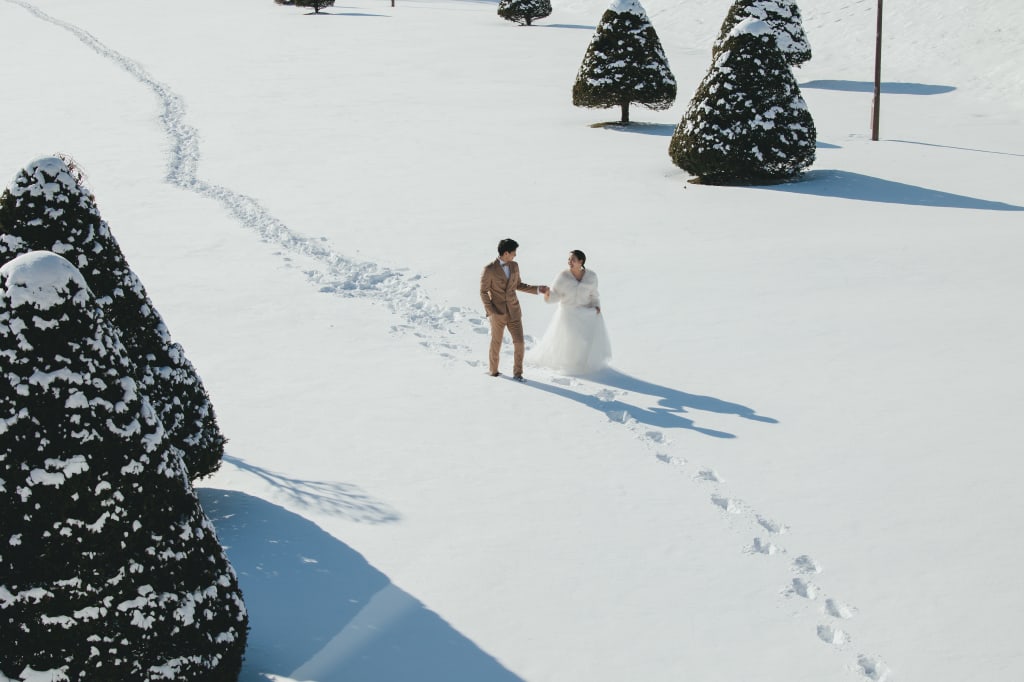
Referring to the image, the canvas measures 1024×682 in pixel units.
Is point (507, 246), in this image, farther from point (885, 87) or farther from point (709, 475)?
point (885, 87)

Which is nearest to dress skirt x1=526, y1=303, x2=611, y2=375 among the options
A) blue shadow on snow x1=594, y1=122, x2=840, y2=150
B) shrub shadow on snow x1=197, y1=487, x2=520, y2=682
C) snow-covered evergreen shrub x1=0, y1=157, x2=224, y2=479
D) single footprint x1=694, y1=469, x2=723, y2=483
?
single footprint x1=694, y1=469, x2=723, y2=483

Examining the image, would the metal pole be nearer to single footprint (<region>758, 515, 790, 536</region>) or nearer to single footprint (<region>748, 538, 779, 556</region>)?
single footprint (<region>758, 515, 790, 536</region>)

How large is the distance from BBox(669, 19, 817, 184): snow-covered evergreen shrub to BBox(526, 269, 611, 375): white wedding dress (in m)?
8.79

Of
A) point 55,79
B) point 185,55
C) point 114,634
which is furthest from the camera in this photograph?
point 185,55

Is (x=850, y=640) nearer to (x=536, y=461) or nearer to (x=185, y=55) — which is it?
(x=536, y=461)

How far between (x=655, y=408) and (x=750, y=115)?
407 inches

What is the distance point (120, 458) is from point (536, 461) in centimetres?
509

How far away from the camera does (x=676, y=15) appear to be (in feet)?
139

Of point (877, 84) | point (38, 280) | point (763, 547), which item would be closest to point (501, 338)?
point (763, 547)

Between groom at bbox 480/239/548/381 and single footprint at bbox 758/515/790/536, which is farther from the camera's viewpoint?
groom at bbox 480/239/548/381

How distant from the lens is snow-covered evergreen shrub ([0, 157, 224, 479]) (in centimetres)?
750

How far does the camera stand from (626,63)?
82.2 ft

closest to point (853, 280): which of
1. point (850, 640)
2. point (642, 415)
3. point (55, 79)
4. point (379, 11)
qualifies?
point (642, 415)

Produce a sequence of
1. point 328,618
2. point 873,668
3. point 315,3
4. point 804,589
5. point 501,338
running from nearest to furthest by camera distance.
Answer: point 873,668, point 328,618, point 804,589, point 501,338, point 315,3
